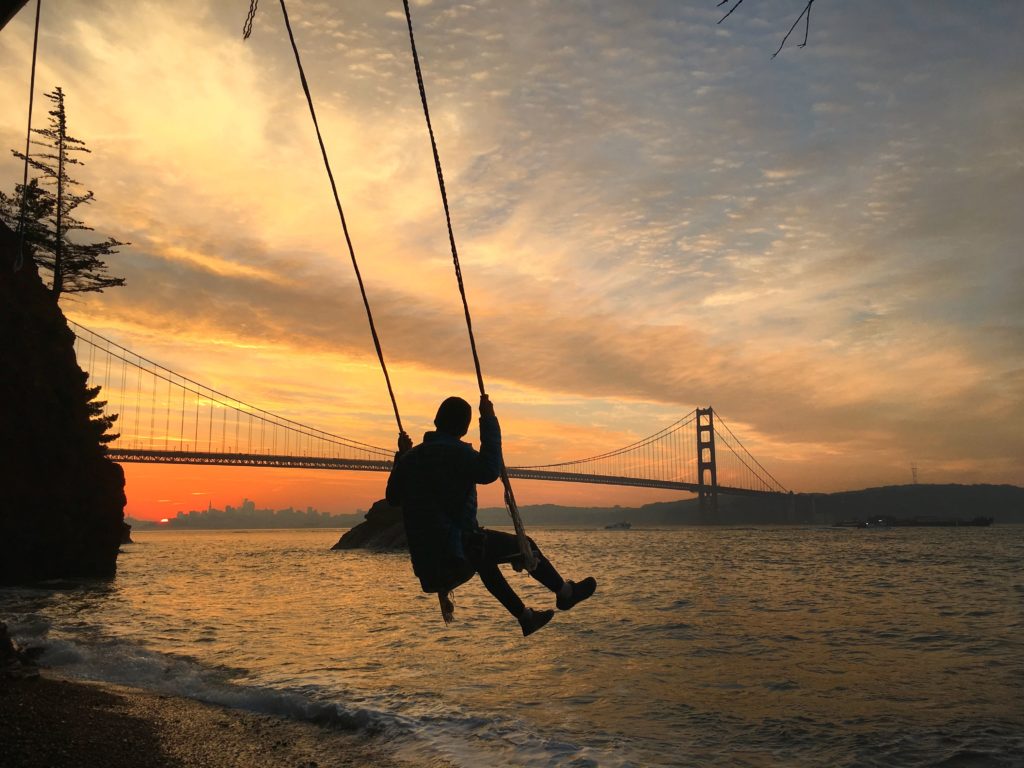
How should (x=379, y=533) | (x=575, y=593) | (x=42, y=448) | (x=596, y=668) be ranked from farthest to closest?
(x=379, y=533)
(x=42, y=448)
(x=596, y=668)
(x=575, y=593)

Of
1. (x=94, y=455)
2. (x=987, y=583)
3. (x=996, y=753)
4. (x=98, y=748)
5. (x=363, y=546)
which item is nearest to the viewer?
(x=98, y=748)

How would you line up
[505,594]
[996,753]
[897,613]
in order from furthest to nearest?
[897,613]
[996,753]
[505,594]

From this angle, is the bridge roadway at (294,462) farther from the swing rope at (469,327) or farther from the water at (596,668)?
the swing rope at (469,327)

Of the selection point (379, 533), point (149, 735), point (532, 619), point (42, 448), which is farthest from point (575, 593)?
point (379, 533)

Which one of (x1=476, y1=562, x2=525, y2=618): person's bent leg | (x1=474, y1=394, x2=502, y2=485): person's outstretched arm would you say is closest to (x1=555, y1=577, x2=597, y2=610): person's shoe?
(x1=476, y1=562, x2=525, y2=618): person's bent leg

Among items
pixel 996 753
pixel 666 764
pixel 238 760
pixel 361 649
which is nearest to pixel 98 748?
pixel 238 760

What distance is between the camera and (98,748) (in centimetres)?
570

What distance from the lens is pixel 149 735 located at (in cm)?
640

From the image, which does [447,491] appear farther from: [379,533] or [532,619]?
[379,533]

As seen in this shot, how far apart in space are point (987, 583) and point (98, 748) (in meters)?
33.8

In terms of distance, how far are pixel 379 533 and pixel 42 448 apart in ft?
148

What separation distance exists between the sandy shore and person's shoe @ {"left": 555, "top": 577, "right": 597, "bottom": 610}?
2.53 metres

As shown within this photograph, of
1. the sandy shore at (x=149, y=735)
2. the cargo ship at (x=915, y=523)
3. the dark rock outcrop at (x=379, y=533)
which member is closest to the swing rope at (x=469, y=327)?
the sandy shore at (x=149, y=735)

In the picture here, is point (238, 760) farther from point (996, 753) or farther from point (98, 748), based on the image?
point (996, 753)
